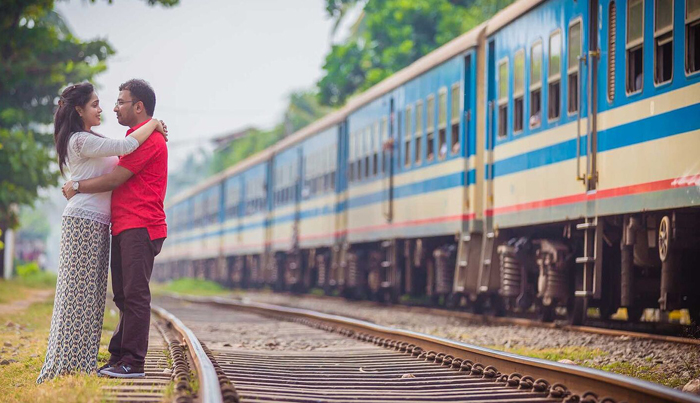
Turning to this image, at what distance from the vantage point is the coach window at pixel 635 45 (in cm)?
851

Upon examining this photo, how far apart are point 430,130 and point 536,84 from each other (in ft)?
12.0

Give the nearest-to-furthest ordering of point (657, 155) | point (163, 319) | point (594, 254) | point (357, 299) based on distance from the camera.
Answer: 1. point (657, 155)
2. point (594, 254)
3. point (163, 319)
4. point (357, 299)

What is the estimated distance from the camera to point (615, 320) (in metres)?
12.4

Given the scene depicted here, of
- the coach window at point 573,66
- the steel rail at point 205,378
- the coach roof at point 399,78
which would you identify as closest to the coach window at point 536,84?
the coach window at point 573,66

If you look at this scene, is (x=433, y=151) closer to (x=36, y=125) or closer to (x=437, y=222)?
(x=437, y=222)

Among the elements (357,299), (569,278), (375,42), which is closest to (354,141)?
(357,299)

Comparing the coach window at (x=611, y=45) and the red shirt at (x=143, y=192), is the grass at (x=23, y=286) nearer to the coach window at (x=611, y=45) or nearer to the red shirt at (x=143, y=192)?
the coach window at (x=611, y=45)

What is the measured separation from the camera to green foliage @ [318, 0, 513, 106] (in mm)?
35438

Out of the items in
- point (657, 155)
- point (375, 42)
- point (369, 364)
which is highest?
point (375, 42)

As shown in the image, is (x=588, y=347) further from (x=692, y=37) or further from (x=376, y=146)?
(x=376, y=146)

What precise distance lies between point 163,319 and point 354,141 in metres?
6.95

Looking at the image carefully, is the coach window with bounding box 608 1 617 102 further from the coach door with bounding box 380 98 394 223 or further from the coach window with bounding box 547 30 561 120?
the coach door with bounding box 380 98 394 223

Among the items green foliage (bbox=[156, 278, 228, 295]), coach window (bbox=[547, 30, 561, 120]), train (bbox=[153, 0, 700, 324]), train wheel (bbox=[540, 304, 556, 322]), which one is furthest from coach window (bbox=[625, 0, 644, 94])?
green foliage (bbox=[156, 278, 228, 295])

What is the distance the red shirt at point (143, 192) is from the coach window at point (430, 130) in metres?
8.52
